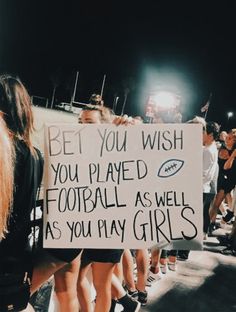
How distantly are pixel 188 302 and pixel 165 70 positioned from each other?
76.1 m

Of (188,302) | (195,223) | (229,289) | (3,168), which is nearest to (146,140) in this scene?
(195,223)

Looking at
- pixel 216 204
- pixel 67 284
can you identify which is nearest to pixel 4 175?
pixel 67 284

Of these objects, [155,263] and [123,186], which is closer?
[123,186]

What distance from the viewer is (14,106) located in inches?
80.8

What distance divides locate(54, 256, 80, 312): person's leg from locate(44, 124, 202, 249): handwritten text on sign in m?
0.42

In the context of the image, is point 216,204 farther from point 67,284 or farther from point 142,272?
point 67,284

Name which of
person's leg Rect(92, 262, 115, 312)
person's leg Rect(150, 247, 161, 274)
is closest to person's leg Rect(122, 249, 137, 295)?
person's leg Rect(150, 247, 161, 274)

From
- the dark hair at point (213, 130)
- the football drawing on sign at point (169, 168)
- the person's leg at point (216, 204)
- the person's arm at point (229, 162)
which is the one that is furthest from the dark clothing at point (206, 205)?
the football drawing on sign at point (169, 168)

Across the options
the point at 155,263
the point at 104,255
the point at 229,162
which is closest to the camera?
the point at 104,255

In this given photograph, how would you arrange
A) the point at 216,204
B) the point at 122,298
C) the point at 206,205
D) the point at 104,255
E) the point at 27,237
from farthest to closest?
the point at 216,204
the point at 206,205
the point at 122,298
the point at 104,255
the point at 27,237

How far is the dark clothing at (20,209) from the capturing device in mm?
2021

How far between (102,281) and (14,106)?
1.45 meters

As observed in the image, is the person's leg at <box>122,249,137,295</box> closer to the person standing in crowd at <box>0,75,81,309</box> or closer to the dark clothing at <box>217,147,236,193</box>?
the person standing in crowd at <box>0,75,81,309</box>

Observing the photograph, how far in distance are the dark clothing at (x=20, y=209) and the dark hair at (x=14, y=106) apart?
63 mm
